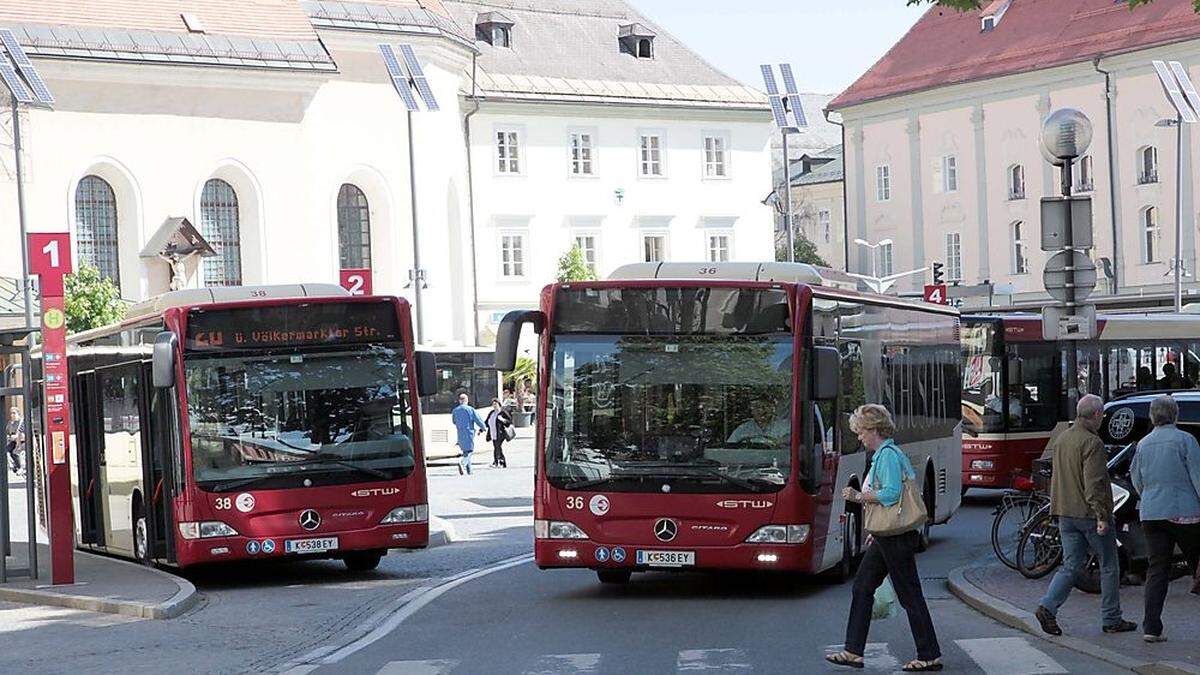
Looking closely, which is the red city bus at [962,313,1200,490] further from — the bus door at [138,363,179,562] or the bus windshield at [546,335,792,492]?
the bus windshield at [546,335,792,492]

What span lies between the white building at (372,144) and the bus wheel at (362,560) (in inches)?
1607

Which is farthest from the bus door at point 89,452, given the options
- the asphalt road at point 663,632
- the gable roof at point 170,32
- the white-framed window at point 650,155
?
the white-framed window at point 650,155

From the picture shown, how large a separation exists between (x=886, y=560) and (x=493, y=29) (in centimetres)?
7361

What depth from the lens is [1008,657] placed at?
13.7 m

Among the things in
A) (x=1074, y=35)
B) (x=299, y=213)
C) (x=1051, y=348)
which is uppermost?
(x=1074, y=35)

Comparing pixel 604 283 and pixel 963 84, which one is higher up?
pixel 963 84

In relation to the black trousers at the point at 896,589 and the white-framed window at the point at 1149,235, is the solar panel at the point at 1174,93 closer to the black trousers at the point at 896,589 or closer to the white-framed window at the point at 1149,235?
the white-framed window at the point at 1149,235

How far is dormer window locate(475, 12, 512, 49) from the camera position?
84625 millimetres

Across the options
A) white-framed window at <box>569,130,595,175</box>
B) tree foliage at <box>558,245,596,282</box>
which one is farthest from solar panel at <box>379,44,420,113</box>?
white-framed window at <box>569,130,595,175</box>

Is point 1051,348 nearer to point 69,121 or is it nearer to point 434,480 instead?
point 434,480

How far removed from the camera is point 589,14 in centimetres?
8888

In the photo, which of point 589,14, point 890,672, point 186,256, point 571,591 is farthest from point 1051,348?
point 589,14

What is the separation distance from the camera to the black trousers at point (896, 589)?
42.1 ft

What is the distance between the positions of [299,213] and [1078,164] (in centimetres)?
3157
